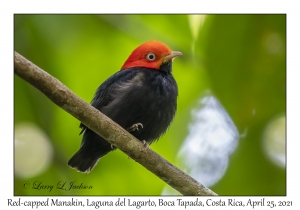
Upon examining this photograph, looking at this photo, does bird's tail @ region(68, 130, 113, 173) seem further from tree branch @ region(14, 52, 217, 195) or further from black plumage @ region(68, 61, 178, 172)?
tree branch @ region(14, 52, 217, 195)

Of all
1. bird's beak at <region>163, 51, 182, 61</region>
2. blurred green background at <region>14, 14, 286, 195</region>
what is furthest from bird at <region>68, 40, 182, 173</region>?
blurred green background at <region>14, 14, 286, 195</region>

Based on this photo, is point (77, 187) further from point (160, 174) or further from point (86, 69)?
point (86, 69)

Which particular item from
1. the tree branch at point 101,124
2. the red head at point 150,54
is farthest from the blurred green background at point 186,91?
the tree branch at point 101,124

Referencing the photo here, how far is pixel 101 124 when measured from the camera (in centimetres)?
418

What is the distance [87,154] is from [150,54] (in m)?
1.50

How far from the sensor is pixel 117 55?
5.92 meters

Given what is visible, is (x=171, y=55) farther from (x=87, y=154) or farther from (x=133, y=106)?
(x=87, y=154)

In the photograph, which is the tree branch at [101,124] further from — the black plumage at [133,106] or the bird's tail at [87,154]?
the bird's tail at [87,154]

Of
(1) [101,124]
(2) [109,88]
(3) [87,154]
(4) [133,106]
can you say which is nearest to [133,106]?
(4) [133,106]

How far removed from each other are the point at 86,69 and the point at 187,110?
1.48m

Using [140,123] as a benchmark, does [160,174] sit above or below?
below

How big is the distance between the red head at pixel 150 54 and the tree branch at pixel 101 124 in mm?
1664

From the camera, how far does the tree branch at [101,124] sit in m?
3.76
